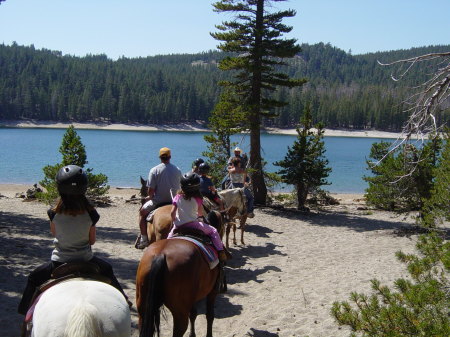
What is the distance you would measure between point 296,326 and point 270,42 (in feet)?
46.9

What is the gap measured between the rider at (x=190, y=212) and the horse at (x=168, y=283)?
2.77 ft

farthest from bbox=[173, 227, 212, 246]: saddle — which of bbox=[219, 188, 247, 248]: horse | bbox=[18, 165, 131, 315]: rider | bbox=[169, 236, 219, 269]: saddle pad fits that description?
bbox=[219, 188, 247, 248]: horse

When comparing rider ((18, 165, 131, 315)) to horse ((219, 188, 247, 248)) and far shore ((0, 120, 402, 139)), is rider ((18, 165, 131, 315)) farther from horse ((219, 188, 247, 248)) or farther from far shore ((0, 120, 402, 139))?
far shore ((0, 120, 402, 139))

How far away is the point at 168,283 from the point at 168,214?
3.05 meters

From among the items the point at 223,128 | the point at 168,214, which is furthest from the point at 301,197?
the point at 168,214

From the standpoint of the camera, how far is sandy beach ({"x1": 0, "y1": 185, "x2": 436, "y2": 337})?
690cm

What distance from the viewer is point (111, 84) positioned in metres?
144

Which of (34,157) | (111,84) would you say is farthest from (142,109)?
(34,157)

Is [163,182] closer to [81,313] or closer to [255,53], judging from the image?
[81,313]

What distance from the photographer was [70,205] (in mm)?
4207

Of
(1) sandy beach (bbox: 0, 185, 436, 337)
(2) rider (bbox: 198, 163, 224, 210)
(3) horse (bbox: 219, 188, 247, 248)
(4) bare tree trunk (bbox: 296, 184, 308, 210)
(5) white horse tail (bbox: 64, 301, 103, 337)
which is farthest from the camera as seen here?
(4) bare tree trunk (bbox: 296, 184, 308, 210)

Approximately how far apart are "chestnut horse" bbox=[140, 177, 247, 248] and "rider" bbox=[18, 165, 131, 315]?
11.0ft

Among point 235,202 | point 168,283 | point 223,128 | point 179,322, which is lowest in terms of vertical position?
point 179,322

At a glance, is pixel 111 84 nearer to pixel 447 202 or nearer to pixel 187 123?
pixel 187 123
